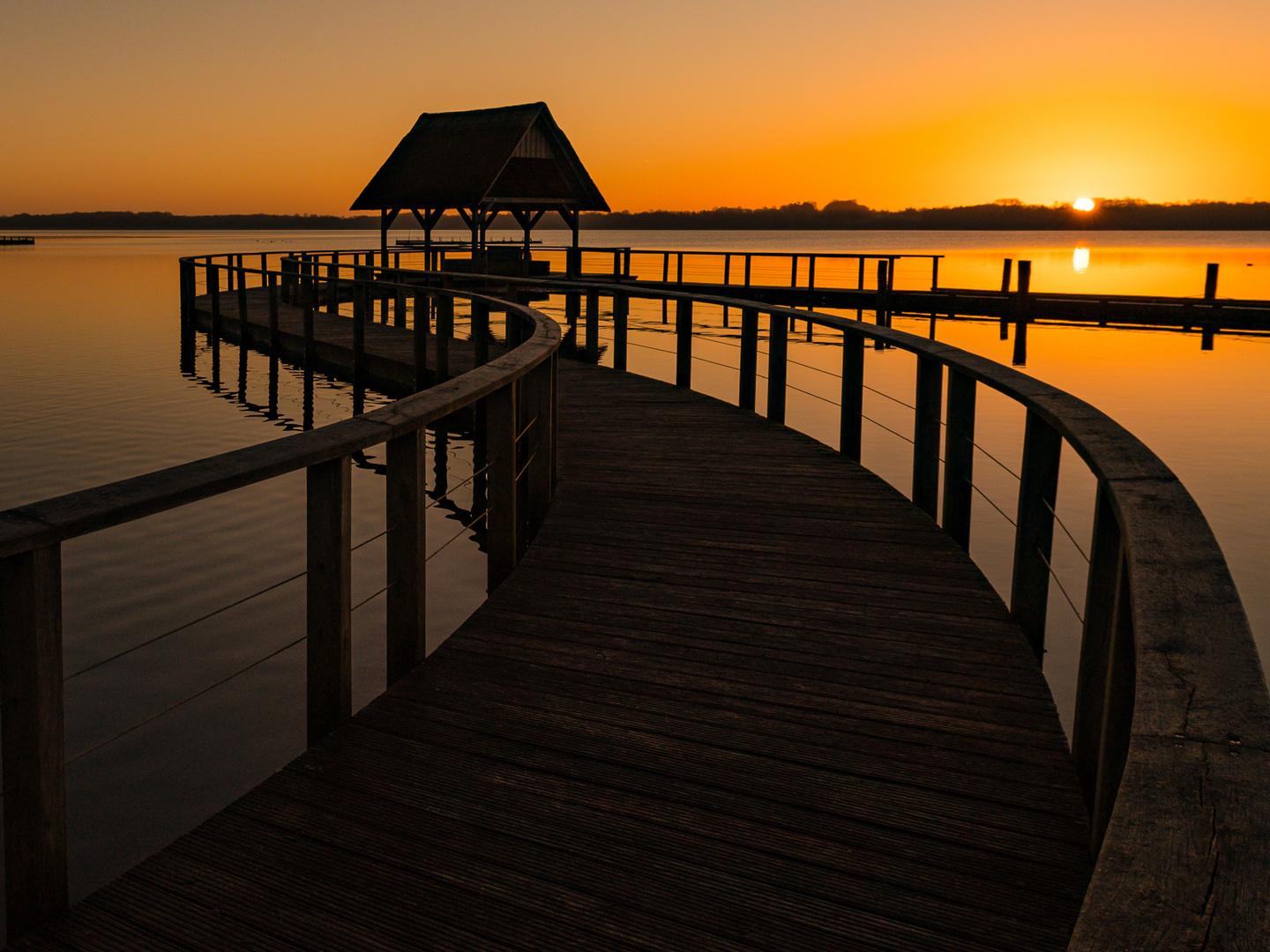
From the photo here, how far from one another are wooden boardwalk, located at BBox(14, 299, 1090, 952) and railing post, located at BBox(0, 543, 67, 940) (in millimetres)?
111

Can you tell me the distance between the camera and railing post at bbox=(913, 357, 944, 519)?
17.9 ft

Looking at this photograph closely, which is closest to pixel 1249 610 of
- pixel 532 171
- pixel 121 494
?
pixel 121 494

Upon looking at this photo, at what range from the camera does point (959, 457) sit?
483 centimetres

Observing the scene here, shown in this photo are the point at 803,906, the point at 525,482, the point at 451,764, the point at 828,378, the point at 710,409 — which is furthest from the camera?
the point at 828,378

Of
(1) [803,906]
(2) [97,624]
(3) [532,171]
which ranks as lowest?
(2) [97,624]

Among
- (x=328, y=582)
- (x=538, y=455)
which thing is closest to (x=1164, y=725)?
(x=328, y=582)

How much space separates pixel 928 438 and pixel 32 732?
4542mm

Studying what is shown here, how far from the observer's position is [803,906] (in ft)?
6.98

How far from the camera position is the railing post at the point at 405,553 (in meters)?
3.04

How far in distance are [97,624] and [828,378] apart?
630 inches

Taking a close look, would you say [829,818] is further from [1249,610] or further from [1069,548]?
[1069,548]

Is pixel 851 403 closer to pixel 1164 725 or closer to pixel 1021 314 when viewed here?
pixel 1164 725

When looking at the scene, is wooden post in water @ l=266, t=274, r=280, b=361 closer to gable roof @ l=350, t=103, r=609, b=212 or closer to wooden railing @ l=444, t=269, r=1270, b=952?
gable roof @ l=350, t=103, r=609, b=212

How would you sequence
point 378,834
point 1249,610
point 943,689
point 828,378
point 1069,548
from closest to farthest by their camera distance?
point 378,834
point 943,689
point 1249,610
point 1069,548
point 828,378
